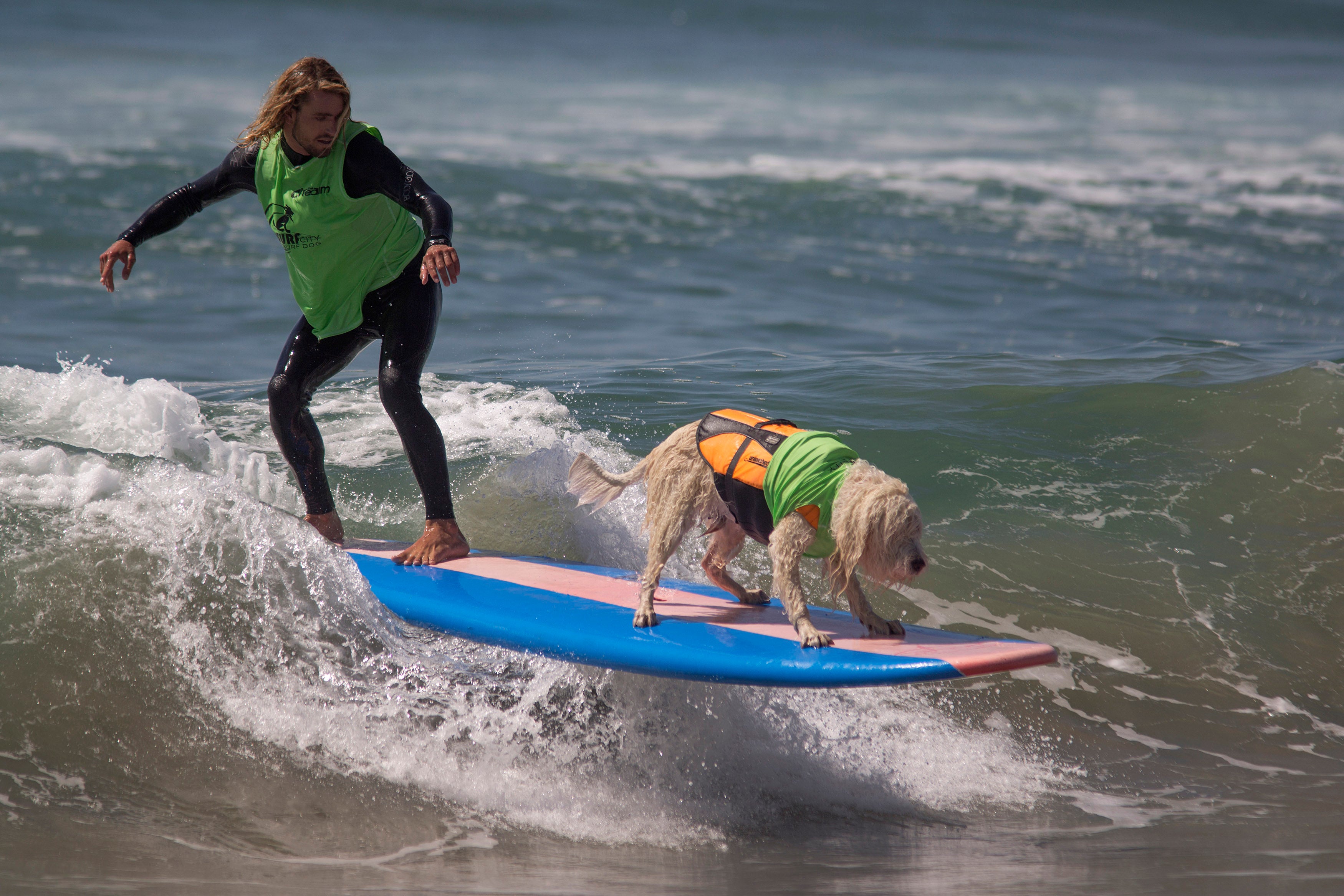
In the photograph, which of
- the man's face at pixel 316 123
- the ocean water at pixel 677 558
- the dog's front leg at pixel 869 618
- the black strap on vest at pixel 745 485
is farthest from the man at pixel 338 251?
the dog's front leg at pixel 869 618

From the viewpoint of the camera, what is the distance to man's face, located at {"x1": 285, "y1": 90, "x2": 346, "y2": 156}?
4.16 metres

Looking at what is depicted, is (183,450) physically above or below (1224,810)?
above

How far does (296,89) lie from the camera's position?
415 centimetres

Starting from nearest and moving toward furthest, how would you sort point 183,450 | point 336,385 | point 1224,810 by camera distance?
point 1224,810, point 183,450, point 336,385

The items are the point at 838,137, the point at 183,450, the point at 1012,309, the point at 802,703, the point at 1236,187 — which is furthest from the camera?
the point at 838,137

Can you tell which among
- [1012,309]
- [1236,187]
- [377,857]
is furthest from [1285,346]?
[1236,187]

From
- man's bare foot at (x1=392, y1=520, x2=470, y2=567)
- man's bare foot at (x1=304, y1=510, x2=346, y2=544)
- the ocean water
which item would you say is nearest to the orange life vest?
the ocean water

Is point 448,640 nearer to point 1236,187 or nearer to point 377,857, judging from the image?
point 377,857

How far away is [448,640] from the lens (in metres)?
4.35

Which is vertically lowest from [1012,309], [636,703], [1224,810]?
[1224,810]

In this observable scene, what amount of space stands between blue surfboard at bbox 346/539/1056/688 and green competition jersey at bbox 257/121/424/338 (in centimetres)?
111

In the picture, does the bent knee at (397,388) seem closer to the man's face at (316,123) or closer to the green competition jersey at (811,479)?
the man's face at (316,123)

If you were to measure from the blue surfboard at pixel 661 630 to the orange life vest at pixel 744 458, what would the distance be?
41cm

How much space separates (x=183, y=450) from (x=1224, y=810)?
5366 mm
